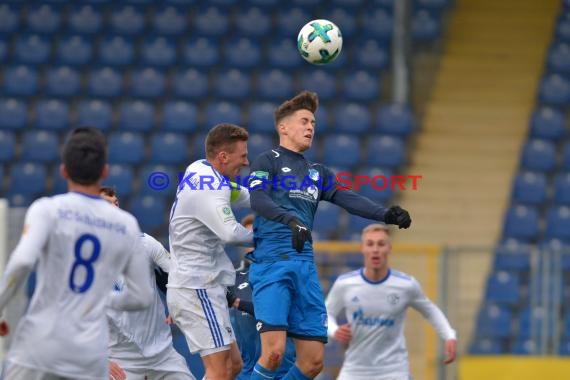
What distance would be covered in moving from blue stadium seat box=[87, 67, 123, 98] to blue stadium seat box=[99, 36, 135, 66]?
0.25 metres

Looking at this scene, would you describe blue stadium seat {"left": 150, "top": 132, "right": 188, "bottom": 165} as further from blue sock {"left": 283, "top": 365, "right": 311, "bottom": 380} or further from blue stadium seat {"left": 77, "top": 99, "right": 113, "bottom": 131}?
blue sock {"left": 283, "top": 365, "right": 311, "bottom": 380}

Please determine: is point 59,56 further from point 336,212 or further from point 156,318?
point 156,318

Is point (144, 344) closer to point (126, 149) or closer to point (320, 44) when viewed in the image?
point (320, 44)

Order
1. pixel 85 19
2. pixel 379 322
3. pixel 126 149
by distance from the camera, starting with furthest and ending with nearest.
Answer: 1. pixel 85 19
2. pixel 126 149
3. pixel 379 322

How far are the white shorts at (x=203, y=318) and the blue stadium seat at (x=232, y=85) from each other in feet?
33.0

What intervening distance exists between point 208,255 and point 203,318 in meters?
0.43

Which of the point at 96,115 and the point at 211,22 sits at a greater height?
the point at 211,22

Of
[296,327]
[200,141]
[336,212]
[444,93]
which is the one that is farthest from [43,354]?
[444,93]

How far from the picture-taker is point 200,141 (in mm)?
16750

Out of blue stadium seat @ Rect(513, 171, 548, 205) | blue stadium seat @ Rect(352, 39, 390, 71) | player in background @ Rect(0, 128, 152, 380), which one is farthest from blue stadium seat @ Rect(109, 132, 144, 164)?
player in background @ Rect(0, 128, 152, 380)

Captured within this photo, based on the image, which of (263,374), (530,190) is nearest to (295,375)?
(263,374)

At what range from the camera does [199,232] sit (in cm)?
791

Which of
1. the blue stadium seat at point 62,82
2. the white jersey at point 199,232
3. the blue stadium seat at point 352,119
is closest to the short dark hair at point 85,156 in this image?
the white jersey at point 199,232

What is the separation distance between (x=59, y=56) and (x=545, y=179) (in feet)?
24.6
